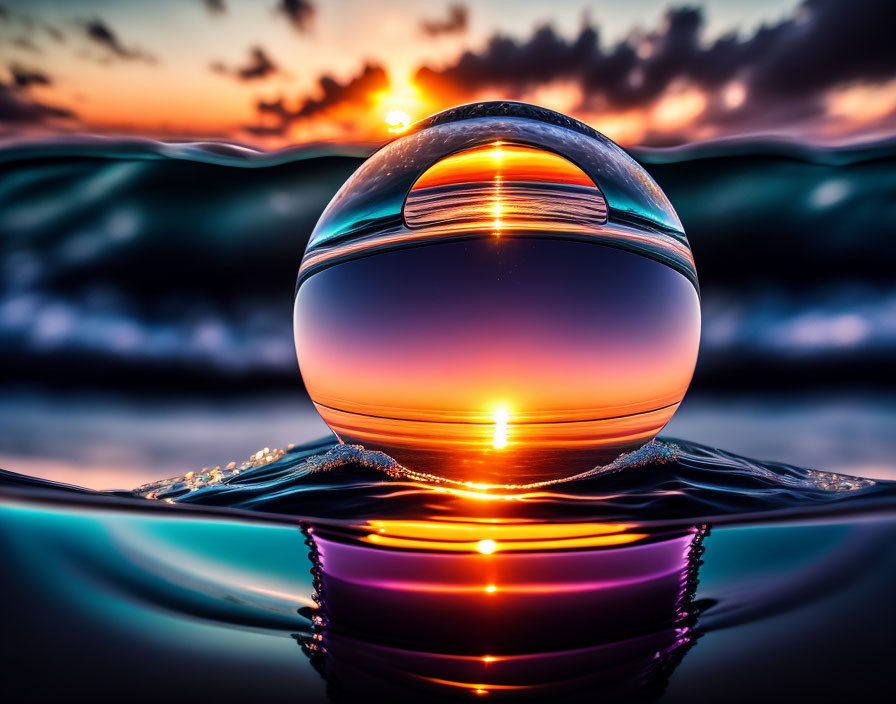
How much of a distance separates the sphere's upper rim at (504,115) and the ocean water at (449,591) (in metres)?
0.59

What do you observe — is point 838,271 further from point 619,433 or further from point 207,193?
point 207,193

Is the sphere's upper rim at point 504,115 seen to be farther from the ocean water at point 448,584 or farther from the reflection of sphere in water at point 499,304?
the ocean water at point 448,584

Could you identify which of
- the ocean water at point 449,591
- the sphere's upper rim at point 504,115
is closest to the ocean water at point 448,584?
the ocean water at point 449,591

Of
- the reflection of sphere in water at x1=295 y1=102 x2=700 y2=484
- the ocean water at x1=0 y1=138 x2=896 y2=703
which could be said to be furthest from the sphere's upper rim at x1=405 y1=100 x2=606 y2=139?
the ocean water at x1=0 y1=138 x2=896 y2=703

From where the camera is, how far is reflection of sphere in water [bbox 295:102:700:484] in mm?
756

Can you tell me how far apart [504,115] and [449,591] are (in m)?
0.76

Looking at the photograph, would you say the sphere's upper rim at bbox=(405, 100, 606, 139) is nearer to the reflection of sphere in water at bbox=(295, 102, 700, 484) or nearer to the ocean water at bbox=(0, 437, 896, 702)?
the reflection of sphere in water at bbox=(295, 102, 700, 484)

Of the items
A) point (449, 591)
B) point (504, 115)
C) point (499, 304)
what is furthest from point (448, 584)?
point (504, 115)

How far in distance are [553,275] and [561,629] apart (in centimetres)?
44

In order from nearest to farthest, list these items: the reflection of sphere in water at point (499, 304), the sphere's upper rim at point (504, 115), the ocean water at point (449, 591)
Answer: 1. the ocean water at point (449, 591)
2. the reflection of sphere in water at point (499, 304)
3. the sphere's upper rim at point (504, 115)

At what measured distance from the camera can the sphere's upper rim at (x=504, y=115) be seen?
3.18ft

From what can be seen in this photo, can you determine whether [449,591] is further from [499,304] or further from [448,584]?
[499,304]

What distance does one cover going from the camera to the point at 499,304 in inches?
29.4

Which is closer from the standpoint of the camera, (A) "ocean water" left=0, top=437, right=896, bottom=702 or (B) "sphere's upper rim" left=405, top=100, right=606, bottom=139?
(A) "ocean water" left=0, top=437, right=896, bottom=702
